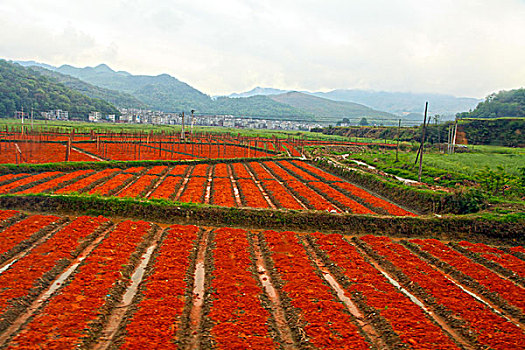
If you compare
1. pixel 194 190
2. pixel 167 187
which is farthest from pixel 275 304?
pixel 167 187

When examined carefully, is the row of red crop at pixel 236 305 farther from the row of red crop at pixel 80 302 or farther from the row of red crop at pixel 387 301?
the row of red crop at pixel 387 301

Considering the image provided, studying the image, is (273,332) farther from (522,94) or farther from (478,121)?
(522,94)

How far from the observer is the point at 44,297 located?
8117mm

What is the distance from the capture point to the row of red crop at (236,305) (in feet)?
21.5

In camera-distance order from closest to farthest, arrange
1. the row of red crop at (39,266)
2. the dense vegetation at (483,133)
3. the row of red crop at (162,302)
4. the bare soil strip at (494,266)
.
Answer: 1. the row of red crop at (162,302)
2. the row of red crop at (39,266)
3. the bare soil strip at (494,266)
4. the dense vegetation at (483,133)

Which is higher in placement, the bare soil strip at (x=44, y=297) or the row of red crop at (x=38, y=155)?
the row of red crop at (x=38, y=155)

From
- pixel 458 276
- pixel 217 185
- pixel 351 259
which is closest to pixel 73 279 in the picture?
pixel 351 259

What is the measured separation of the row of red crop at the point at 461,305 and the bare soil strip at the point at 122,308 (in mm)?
7990

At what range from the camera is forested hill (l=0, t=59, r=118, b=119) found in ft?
288

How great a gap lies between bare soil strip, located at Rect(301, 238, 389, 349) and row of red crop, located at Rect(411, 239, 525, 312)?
15.1 ft

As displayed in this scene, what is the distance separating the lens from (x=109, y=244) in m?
11.2

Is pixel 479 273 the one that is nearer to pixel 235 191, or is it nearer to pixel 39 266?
pixel 39 266

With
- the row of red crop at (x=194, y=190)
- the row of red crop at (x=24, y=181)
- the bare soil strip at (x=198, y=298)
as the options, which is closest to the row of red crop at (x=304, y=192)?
the row of red crop at (x=194, y=190)

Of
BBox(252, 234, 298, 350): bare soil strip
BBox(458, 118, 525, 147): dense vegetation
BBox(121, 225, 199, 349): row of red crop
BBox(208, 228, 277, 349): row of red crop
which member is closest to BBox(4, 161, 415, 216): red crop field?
BBox(252, 234, 298, 350): bare soil strip
